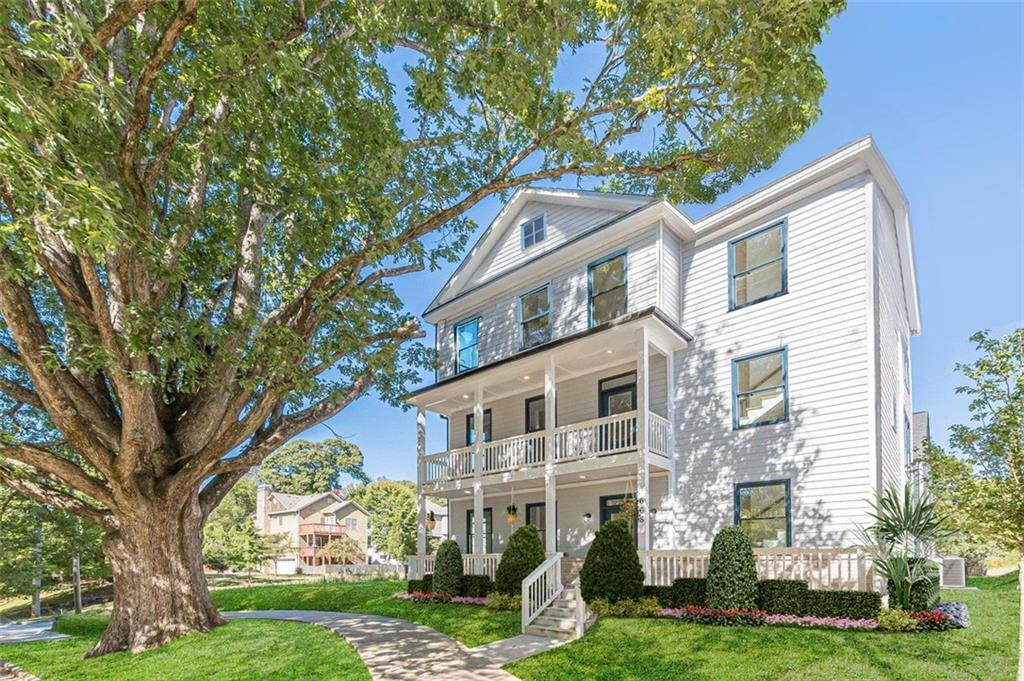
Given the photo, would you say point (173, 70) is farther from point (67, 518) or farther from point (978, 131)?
point (67, 518)

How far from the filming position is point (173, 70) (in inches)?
348

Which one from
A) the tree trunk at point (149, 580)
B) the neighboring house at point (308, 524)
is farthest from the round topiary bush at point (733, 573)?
the neighboring house at point (308, 524)

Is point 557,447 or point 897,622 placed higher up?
point 557,447

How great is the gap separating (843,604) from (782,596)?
921 mm

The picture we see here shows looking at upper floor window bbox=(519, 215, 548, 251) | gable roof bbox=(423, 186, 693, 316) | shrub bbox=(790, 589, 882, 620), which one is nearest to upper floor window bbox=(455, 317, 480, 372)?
gable roof bbox=(423, 186, 693, 316)

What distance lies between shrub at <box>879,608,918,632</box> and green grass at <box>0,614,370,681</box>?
7.69 meters

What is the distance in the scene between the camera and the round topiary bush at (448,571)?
49.4ft

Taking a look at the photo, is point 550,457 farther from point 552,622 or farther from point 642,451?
point 552,622

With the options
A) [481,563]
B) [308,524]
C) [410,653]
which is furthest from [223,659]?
[308,524]

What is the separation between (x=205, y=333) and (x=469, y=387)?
8.92 m

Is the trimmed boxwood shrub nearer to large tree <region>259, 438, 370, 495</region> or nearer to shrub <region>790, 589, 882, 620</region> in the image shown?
shrub <region>790, 589, 882, 620</region>

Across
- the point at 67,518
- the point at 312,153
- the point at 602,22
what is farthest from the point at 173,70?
the point at 67,518

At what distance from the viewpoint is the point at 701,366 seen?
13969 mm

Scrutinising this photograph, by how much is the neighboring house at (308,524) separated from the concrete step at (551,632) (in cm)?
3636
